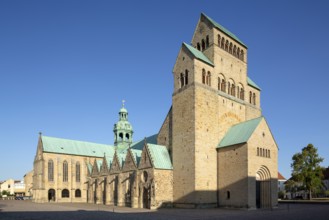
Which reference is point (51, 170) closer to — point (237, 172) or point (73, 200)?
point (73, 200)

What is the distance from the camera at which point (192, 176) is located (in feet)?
137

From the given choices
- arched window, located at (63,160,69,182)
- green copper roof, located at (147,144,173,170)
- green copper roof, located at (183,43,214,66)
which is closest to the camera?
green copper roof, located at (147,144,173,170)

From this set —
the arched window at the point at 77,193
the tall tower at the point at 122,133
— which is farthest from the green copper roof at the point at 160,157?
the arched window at the point at 77,193

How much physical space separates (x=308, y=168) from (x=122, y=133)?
44088 millimetres

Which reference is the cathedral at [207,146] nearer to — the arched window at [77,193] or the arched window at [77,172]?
the arched window at [77,193]

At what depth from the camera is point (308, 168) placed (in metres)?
64.8

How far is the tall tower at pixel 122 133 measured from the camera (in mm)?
79750

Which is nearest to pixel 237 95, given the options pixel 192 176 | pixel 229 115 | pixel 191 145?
pixel 229 115

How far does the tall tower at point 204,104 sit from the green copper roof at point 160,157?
122cm

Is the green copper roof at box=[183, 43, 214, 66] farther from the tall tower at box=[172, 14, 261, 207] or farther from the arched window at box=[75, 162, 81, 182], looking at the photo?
the arched window at box=[75, 162, 81, 182]

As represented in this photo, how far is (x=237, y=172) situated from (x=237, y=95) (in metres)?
14.7

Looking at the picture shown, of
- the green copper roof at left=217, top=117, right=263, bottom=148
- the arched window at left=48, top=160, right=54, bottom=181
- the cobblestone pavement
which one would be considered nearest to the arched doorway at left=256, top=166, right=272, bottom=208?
the cobblestone pavement

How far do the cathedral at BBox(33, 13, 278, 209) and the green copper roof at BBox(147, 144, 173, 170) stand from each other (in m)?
0.04

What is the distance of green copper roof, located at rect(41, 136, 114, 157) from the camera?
7294cm
